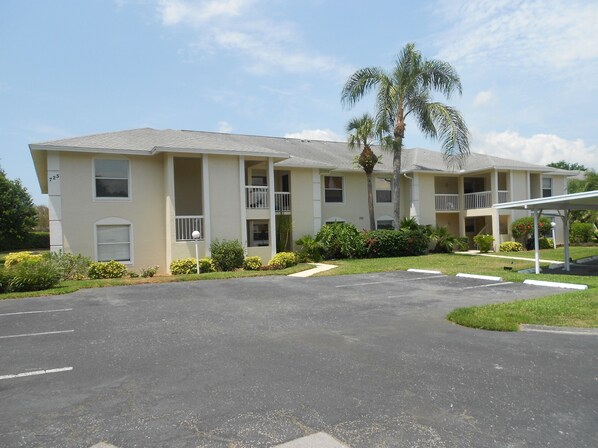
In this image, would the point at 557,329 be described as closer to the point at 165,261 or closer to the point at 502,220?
the point at 165,261

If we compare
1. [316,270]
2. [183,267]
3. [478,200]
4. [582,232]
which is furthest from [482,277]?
→ [582,232]

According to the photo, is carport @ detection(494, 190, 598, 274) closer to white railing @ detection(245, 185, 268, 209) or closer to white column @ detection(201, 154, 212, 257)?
white railing @ detection(245, 185, 268, 209)

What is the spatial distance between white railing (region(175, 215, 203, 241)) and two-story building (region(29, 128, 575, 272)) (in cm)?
4

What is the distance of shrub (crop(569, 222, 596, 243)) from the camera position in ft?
99.8

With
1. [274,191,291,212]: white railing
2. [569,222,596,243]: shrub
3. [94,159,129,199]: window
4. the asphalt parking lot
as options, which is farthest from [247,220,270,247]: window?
[569,222,596,243]: shrub

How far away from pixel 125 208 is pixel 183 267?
3.82 metres

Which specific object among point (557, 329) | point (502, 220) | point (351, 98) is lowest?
point (557, 329)

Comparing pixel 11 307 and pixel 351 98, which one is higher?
pixel 351 98

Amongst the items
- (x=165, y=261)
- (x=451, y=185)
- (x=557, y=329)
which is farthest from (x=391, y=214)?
(x=557, y=329)

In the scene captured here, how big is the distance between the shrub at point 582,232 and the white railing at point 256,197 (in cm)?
2270

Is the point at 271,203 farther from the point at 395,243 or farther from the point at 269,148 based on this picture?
the point at 395,243

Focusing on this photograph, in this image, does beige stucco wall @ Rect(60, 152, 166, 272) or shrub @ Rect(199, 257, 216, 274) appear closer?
beige stucco wall @ Rect(60, 152, 166, 272)

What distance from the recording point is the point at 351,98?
24.4 metres

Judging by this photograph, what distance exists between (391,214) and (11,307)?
2190 cm
